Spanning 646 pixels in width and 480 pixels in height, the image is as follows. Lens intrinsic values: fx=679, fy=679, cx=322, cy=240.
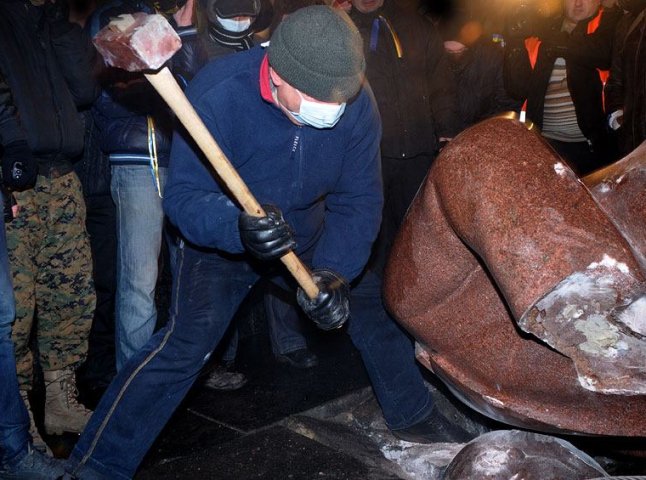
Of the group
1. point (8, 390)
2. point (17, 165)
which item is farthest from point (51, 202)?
point (8, 390)

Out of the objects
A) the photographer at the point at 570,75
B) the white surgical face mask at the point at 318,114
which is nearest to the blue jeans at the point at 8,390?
the white surgical face mask at the point at 318,114

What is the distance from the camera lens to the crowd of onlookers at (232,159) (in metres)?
2.71

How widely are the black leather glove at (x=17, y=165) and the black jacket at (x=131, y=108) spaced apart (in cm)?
61

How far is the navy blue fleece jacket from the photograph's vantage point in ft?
8.84

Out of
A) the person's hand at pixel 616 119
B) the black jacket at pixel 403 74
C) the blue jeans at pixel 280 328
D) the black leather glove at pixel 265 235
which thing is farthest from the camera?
the black jacket at pixel 403 74

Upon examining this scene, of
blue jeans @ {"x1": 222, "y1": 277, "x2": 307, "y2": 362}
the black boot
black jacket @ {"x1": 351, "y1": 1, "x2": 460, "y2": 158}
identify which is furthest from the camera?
black jacket @ {"x1": 351, "y1": 1, "x2": 460, "y2": 158}

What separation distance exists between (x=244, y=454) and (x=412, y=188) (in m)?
2.69

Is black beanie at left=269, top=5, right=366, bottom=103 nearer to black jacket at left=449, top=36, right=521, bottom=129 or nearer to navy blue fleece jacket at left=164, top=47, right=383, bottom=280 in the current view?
navy blue fleece jacket at left=164, top=47, right=383, bottom=280

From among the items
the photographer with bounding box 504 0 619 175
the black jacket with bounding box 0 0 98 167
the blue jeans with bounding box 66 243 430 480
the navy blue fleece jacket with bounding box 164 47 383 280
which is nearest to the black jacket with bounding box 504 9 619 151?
the photographer with bounding box 504 0 619 175

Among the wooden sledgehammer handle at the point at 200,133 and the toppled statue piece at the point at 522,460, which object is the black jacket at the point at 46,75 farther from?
the toppled statue piece at the point at 522,460

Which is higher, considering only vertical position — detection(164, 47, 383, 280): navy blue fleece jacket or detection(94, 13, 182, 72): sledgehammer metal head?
detection(94, 13, 182, 72): sledgehammer metal head

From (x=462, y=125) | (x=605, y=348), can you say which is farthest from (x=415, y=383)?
A: (x=462, y=125)

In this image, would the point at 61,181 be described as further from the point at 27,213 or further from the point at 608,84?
the point at 608,84

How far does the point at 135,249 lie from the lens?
370 centimetres
